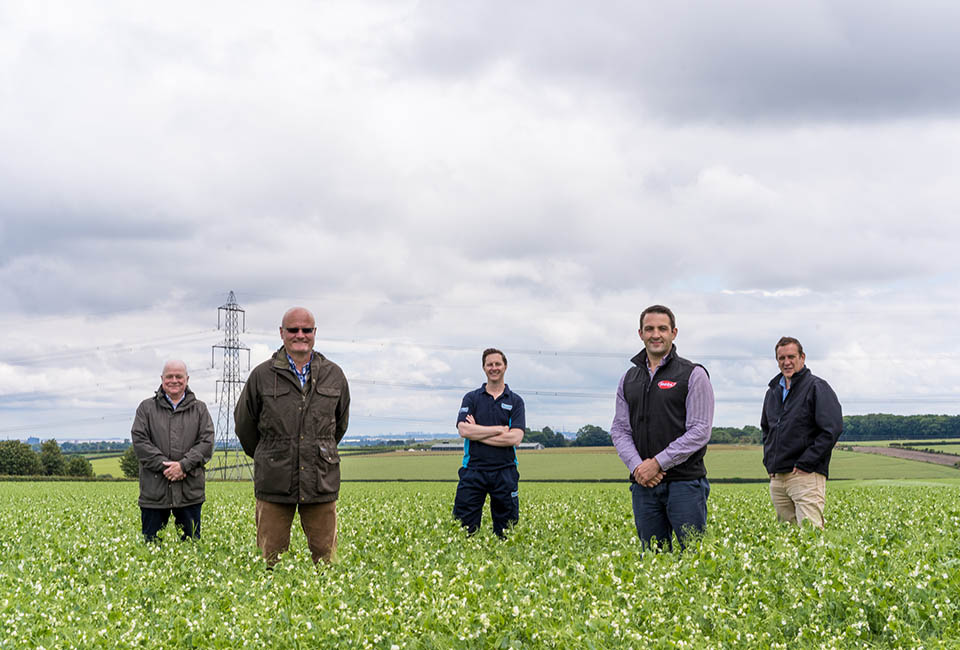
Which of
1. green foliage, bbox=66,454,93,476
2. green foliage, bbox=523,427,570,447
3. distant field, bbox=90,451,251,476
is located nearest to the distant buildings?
green foliage, bbox=523,427,570,447

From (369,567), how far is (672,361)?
439 centimetres

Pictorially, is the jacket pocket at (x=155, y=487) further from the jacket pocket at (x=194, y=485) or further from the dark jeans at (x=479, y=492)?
the dark jeans at (x=479, y=492)

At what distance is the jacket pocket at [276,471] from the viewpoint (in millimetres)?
8945

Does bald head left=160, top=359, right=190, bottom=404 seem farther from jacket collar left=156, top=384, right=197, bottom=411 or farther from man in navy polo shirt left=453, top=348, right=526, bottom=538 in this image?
man in navy polo shirt left=453, top=348, right=526, bottom=538

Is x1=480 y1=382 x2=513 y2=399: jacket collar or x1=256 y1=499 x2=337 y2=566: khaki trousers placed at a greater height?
x1=480 y1=382 x2=513 y2=399: jacket collar

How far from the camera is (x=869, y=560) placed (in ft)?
26.7

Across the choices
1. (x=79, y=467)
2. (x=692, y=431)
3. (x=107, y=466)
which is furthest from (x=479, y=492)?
(x=107, y=466)

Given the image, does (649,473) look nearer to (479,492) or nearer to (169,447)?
(479,492)

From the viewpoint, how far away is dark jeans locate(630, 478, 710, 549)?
8.71 metres

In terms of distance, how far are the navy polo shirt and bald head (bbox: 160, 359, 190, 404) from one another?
428 centimetres

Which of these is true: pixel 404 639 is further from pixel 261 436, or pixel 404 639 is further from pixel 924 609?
pixel 924 609

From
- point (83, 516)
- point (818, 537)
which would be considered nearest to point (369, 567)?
point (818, 537)

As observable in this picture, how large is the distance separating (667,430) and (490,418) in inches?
157

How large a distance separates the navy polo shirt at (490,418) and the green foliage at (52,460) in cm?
9520
